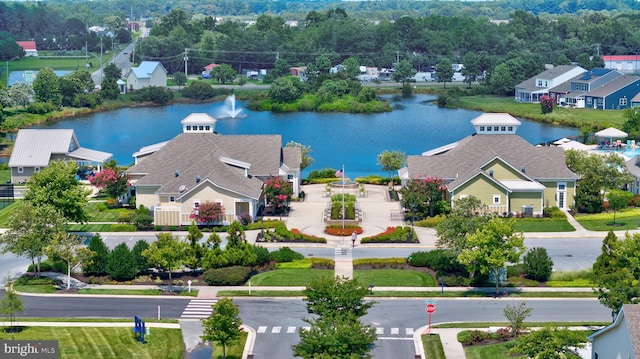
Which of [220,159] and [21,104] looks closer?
[220,159]

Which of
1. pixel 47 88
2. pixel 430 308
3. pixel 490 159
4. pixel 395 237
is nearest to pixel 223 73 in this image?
pixel 47 88

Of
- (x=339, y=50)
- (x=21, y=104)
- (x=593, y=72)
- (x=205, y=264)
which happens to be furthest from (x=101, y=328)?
(x=339, y=50)

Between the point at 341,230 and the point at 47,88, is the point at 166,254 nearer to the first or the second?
the point at 341,230

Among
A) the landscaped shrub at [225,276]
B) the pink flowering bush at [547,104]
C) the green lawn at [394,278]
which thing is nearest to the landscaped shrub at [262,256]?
the landscaped shrub at [225,276]

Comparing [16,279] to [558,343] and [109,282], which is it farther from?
[558,343]

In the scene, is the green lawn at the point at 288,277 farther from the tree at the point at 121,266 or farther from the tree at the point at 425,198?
the tree at the point at 425,198
